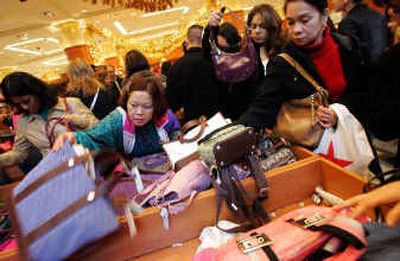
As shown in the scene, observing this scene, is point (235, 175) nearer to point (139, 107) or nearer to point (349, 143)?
point (349, 143)

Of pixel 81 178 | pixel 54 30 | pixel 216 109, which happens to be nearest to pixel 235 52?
pixel 216 109

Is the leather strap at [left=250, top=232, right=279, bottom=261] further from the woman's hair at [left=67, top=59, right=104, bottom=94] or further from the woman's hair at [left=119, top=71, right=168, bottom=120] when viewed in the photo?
the woman's hair at [left=67, top=59, right=104, bottom=94]

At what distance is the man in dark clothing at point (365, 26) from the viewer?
2098mm

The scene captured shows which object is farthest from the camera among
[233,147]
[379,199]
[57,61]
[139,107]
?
[57,61]

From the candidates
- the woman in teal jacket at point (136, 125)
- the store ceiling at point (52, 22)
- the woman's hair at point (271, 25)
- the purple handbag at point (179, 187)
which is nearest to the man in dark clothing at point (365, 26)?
the woman's hair at point (271, 25)

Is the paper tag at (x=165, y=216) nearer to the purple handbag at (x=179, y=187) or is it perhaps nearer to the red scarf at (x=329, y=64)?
the purple handbag at (x=179, y=187)

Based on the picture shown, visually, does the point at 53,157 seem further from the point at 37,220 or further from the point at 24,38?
the point at 24,38

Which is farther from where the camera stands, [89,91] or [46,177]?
[89,91]

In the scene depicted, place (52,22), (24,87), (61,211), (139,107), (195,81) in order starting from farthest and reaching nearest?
1. (52,22)
2. (195,81)
3. (24,87)
4. (139,107)
5. (61,211)

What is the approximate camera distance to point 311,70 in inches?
54.4

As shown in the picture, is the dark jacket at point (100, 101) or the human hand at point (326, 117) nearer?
the human hand at point (326, 117)

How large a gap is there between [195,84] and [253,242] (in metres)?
1.56

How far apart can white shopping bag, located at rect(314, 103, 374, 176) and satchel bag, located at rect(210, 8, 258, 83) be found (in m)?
0.75

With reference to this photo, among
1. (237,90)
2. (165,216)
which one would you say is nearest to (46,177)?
(165,216)
